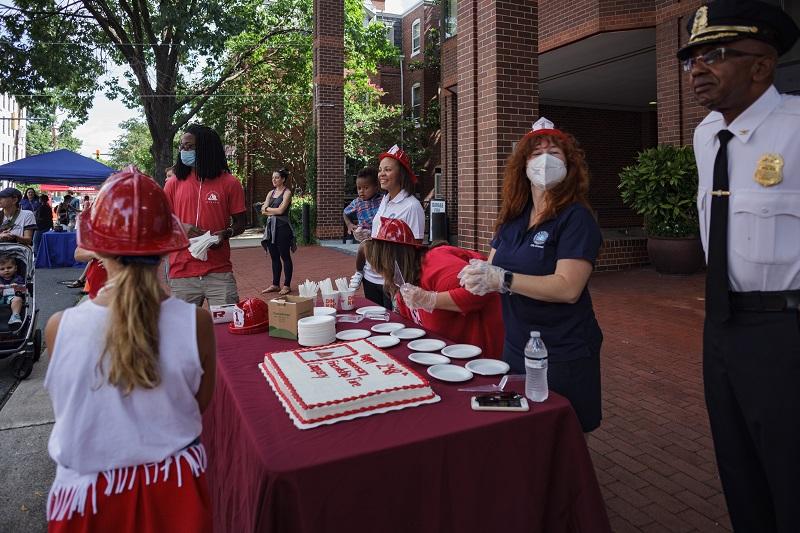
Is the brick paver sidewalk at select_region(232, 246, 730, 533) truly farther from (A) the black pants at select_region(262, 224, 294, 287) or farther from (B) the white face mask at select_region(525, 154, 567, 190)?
(A) the black pants at select_region(262, 224, 294, 287)

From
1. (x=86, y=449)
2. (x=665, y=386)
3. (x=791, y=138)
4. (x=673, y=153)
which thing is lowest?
(x=665, y=386)

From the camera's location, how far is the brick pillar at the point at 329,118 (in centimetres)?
1648

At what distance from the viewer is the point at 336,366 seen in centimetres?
222

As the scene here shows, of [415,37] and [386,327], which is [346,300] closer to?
[386,327]

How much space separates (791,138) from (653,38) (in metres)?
11.8

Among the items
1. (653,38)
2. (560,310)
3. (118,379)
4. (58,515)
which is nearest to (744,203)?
(560,310)

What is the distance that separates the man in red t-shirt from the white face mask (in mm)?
2564

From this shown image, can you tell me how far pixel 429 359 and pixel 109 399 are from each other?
1337mm

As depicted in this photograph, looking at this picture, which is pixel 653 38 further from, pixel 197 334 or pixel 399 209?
pixel 197 334

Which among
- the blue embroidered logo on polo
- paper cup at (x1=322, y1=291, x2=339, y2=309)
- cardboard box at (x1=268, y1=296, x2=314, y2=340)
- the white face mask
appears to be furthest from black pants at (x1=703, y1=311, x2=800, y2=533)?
paper cup at (x1=322, y1=291, x2=339, y2=309)

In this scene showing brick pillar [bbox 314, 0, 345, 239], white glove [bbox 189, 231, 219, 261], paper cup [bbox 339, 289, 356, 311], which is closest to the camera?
paper cup [bbox 339, 289, 356, 311]

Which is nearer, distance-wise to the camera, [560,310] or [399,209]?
[560,310]

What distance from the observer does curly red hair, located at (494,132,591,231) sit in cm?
236

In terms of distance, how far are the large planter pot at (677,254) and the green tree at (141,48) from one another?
518 inches
